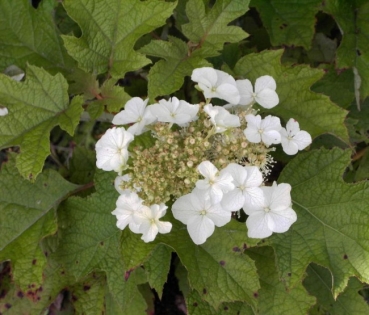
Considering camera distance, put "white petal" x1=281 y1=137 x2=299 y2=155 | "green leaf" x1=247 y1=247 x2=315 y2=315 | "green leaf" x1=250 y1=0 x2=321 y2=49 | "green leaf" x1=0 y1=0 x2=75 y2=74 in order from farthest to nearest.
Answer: "green leaf" x1=250 y1=0 x2=321 y2=49
"green leaf" x1=0 y1=0 x2=75 y2=74
"green leaf" x1=247 y1=247 x2=315 y2=315
"white petal" x1=281 y1=137 x2=299 y2=155

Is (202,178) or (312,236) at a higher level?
(202,178)

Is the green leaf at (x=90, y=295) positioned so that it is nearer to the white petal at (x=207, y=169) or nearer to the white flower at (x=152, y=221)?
the white flower at (x=152, y=221)

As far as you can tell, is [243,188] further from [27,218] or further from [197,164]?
[27,218]

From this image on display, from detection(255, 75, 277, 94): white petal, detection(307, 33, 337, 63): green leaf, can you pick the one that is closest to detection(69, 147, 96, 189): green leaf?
detection(255, 75, 277, 94): white petal

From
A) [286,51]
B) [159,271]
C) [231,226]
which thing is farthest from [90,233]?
[286,51]

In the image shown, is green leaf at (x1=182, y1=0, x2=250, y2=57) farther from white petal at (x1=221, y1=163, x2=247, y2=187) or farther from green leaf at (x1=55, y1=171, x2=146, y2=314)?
green leaf at (x1=55, y1=171, x2=146, y2=314)

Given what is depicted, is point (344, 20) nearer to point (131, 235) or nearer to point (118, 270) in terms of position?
point (131, 235)

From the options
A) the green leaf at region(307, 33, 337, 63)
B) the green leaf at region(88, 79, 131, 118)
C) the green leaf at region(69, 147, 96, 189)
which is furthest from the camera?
the green leaf at region(307, 33, 337, 63)
